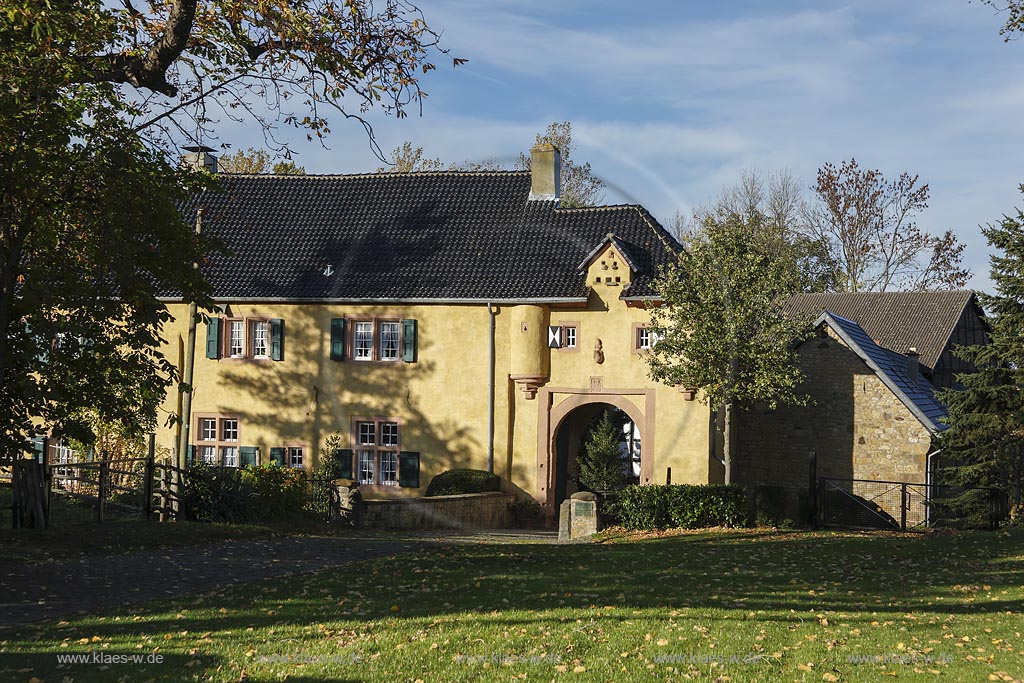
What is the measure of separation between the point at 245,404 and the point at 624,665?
77.7 feet

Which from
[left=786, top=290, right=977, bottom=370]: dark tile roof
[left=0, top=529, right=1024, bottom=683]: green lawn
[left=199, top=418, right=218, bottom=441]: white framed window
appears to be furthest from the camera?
[left=786, top=290, right=977, bottom=370]: dark tile roof

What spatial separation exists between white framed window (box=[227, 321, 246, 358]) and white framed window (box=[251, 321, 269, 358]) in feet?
1.20

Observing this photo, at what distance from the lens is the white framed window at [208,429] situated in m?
31.3

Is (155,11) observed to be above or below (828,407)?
above

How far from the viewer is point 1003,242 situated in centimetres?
2855

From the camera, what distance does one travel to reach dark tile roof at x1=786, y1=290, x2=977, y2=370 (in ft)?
135

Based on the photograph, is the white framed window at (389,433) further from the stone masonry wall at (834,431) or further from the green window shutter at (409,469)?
the stone masonry wall at (834,431)

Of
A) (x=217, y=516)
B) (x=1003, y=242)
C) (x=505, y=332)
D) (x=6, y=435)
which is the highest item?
(x=1003, y=242)

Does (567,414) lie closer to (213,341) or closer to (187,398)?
(213,341)

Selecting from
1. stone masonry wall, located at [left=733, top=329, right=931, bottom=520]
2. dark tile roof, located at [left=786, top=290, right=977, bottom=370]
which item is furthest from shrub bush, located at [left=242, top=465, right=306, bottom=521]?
dark tile roof, located at [left=786, top=290, right=977, bottom=370]

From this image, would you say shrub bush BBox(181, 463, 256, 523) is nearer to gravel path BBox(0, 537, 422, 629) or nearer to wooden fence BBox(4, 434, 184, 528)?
wooden fence BBox(4, 434, 184, 528)

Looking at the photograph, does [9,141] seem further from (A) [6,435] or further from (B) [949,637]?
(B) [949,637]

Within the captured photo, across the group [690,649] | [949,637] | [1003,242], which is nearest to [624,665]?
[690,649]

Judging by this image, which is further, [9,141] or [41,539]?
[41,539]
